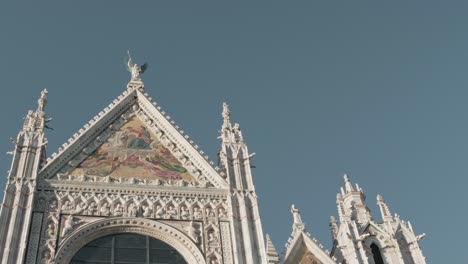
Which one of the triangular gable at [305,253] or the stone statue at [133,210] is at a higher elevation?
the stone statue at [133,210]

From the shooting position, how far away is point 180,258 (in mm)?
15477

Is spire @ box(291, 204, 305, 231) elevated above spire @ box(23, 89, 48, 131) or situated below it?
below

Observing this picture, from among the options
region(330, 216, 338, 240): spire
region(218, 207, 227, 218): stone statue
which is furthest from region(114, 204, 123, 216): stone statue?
region(330, 216, 338, 240): spire

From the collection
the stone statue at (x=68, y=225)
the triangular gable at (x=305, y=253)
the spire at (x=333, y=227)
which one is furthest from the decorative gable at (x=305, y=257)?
the stone statue at (x=68, y=225)

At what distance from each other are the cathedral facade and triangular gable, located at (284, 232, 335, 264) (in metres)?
0.02

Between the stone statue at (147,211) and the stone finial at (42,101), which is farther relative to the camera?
the stone finial at (42,101)

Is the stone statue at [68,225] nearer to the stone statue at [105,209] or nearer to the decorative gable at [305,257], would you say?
the stone statue at [105,209]

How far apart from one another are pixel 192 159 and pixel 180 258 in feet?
10.2

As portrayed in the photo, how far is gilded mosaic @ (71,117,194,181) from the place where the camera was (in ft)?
55.8

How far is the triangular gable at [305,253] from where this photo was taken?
16.1m

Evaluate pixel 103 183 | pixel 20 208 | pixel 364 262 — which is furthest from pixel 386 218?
pixel 20 208

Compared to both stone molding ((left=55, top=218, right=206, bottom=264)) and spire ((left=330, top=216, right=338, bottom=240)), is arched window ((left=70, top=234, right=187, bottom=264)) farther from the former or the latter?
spire ((left=330, top=216, right=338, bottom=240))

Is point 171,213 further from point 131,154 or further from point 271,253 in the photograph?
point 271,253

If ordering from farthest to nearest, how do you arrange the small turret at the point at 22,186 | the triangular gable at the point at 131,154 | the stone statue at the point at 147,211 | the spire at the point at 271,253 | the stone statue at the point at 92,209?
1. the triangular gable at the point at 131,154
2. the stone statue at the point at 147,211
3. the stone statue at the point at 92,209
4. the spire at the point at 271,253
5. the small turret at the point at 22,186
